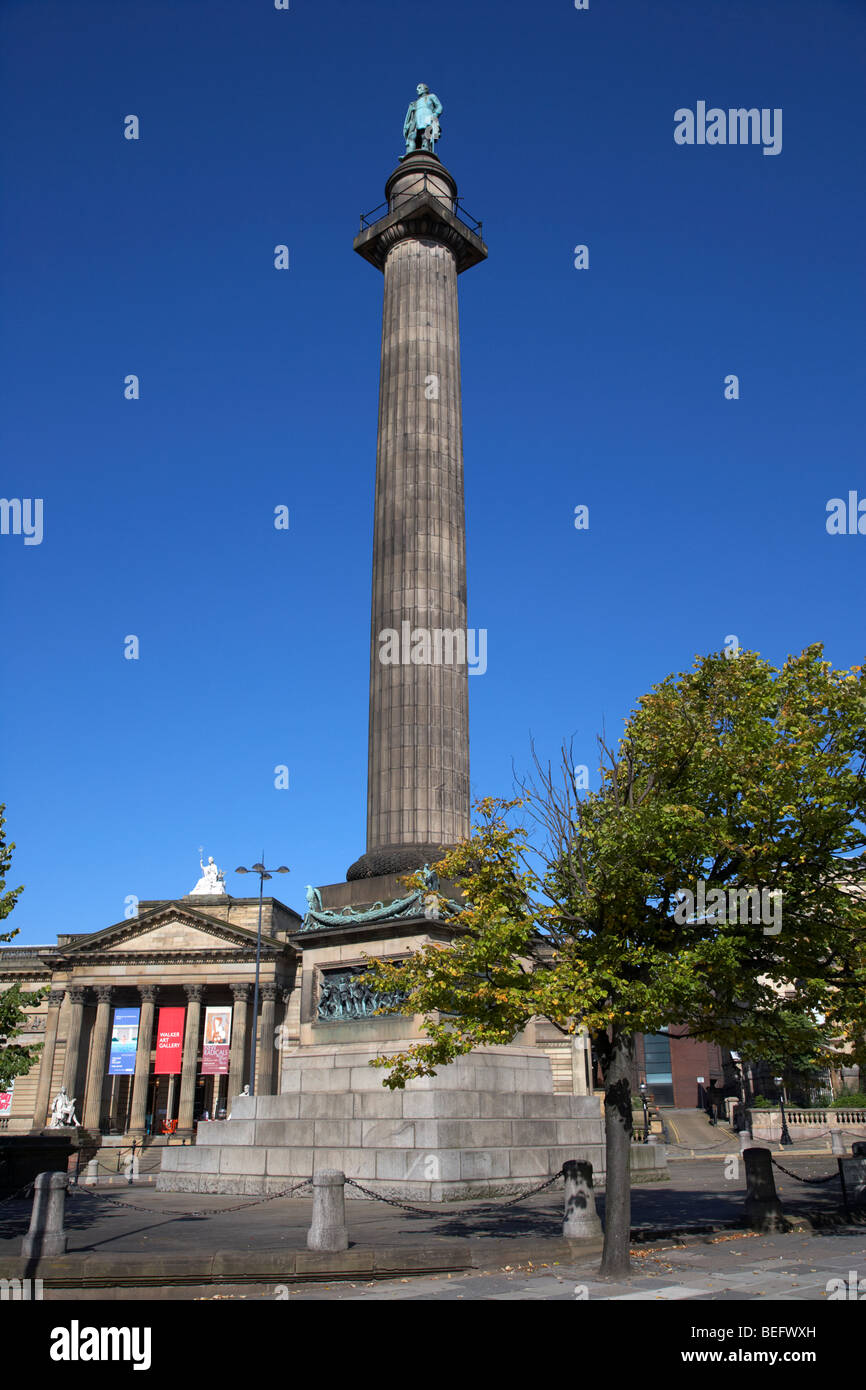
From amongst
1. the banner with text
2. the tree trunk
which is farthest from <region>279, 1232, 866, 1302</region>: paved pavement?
Result: the banner with text

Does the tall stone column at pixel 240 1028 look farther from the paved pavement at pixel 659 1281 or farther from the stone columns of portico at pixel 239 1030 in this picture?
the paved pavement at pixel 659 1281

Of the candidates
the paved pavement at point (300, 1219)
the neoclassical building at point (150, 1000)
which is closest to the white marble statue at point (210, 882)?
the neoclassical building at point (150, 1000)

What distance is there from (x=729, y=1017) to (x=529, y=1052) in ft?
33.0

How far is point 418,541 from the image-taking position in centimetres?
2962

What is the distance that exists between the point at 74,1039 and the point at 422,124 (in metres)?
66.7

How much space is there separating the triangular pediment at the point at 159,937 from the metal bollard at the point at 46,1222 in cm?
6507

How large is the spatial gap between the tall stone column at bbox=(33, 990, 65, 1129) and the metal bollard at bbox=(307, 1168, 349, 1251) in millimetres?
69199

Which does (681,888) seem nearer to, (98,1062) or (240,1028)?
(240,1028)

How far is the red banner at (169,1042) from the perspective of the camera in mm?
67875

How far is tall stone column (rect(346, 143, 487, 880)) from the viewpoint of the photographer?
2742 centimetres

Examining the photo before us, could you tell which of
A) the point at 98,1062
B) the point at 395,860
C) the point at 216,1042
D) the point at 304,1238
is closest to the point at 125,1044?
the point at 216,1042

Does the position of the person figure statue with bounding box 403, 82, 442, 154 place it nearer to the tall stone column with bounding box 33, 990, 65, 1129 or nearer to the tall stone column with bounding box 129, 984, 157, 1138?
the tall stone column with bounding box 129, 984, 157, 1138
